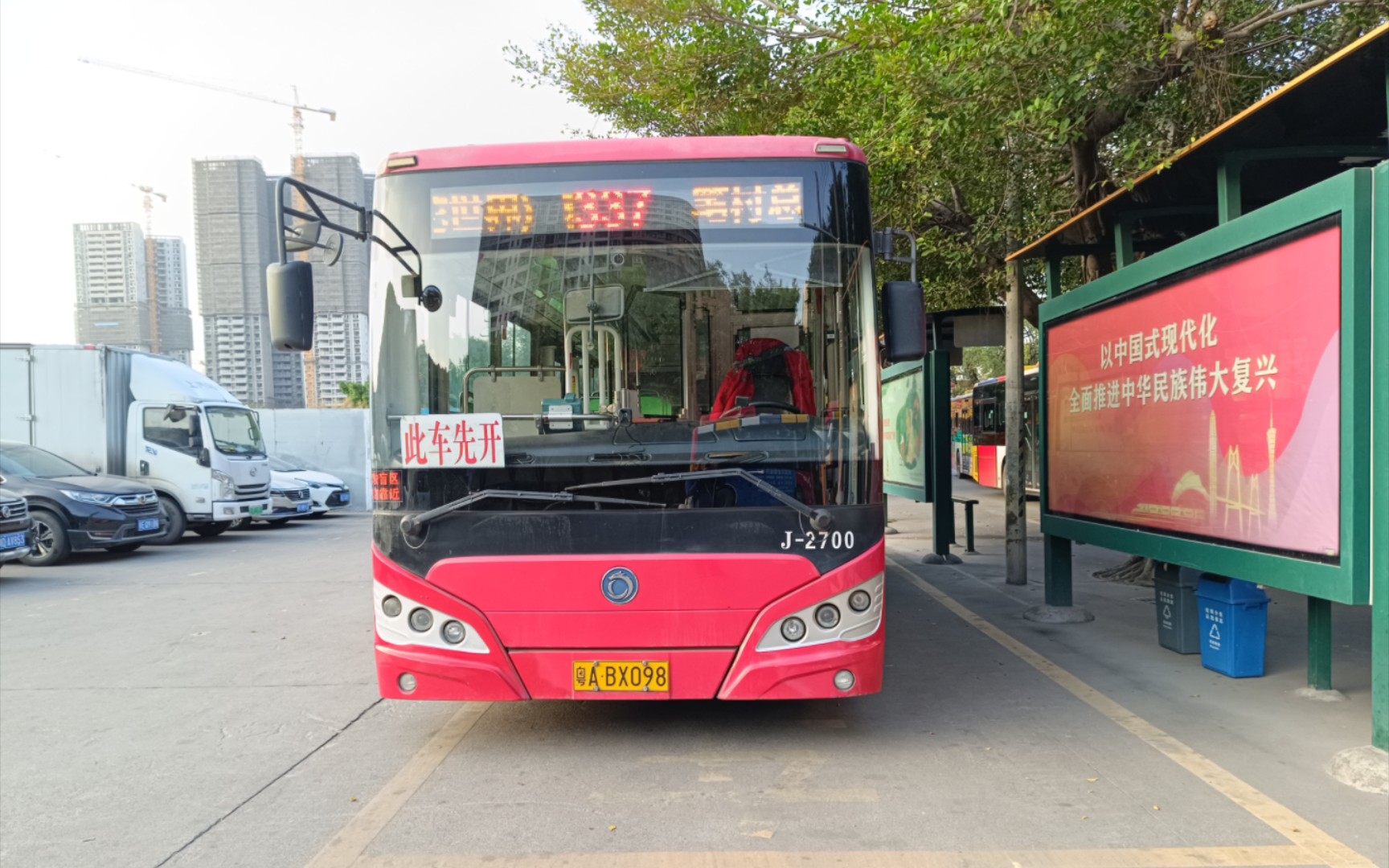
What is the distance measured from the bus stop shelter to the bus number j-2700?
2339 millimetres

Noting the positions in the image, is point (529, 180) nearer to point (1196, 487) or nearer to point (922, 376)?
point (1196, 487)

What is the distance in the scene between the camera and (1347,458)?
4.74 metres

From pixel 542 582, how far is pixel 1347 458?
3.79 m

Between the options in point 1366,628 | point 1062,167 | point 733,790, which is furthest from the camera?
point 1062,167

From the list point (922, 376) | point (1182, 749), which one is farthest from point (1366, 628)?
point (922, 376)

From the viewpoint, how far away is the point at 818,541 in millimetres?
4699

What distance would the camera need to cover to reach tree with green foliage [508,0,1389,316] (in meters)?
8.26

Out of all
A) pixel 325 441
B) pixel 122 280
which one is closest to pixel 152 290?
pixel 122 280

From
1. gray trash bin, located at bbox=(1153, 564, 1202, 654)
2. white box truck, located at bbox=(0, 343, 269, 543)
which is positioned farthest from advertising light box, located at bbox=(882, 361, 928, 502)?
white box truck, located at bbox=(0, 343, 269, 543)

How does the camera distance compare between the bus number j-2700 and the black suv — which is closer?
the bus number j-2700

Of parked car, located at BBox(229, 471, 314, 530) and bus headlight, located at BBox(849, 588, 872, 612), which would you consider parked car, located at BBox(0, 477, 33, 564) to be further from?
bus headlight, located at BBox(849, 588, 872, 612)

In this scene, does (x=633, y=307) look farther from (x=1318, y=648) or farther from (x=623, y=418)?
(x=1318, y=648)

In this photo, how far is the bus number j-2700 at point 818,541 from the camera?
4691 mm

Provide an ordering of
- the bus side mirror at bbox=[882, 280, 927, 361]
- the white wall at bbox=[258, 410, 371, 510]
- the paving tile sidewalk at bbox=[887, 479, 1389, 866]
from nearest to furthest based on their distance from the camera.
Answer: the paving tile sidewalk at bbox=[887, 479, 1389, 866]
the bus side mirror at bbox=[882, 280, 927, 361]
the white wall at bbox=[258, 410, 371, 510]
